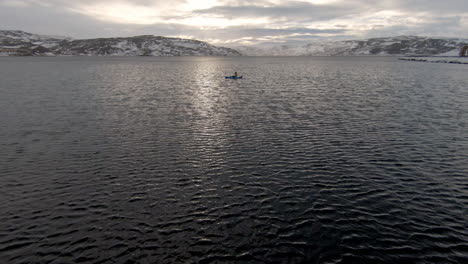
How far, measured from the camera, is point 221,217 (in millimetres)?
20969

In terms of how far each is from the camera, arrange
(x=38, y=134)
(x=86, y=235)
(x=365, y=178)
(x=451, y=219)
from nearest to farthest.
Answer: (x=86, y=235)
(x=451, y=219)
(x=365, y=178)
(x=38, y=134)

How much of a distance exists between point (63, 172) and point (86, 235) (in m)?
12.4

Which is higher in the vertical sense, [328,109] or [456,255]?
[328,109]

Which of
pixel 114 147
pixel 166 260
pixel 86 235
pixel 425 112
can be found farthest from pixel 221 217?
pixel 425 112

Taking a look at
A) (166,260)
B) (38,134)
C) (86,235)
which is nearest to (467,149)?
(166,260)

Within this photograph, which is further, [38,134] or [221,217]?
[38,134]

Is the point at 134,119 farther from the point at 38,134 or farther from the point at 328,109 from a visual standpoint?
the point at 328,109

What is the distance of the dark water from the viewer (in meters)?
17.9

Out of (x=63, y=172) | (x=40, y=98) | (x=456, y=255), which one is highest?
(x=40, y=98)

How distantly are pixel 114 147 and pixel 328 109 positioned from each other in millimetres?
41709

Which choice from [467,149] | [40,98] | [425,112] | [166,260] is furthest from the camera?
[40,98]

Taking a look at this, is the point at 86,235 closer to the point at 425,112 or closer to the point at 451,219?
the point at 451,219

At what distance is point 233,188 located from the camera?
25.3 m

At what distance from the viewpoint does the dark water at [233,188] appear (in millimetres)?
17875
